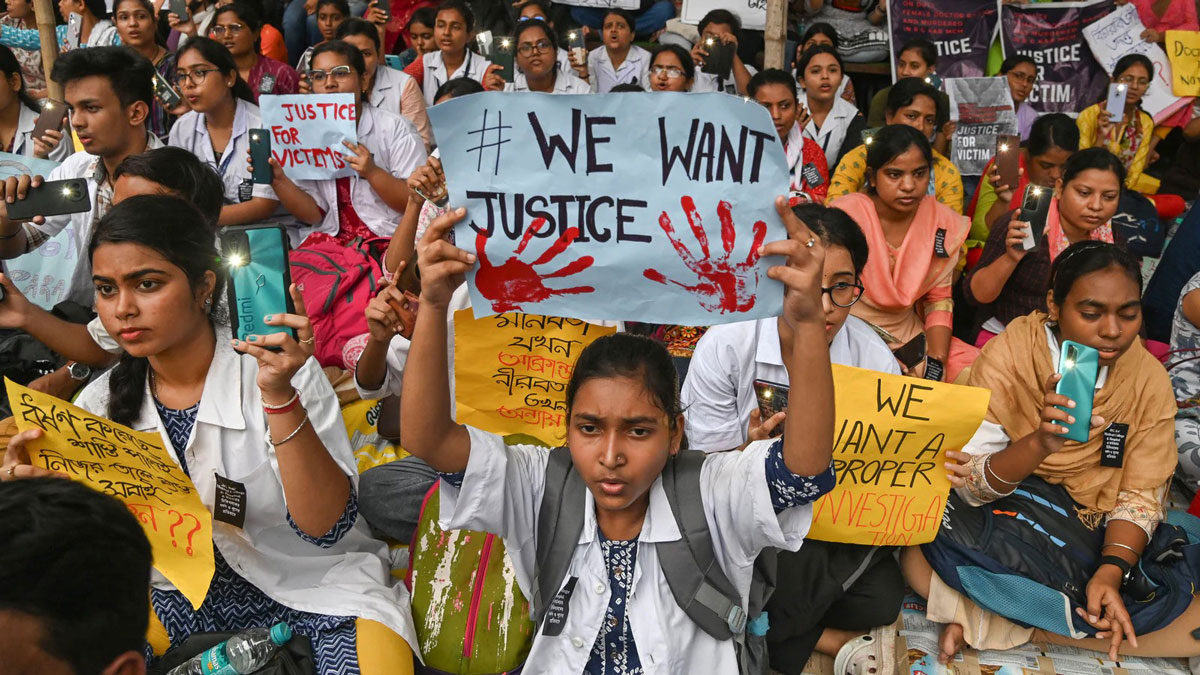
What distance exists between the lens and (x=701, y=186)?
166cm

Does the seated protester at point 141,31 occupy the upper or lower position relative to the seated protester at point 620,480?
upper

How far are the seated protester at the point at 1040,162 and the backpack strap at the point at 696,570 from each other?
10.4 feet

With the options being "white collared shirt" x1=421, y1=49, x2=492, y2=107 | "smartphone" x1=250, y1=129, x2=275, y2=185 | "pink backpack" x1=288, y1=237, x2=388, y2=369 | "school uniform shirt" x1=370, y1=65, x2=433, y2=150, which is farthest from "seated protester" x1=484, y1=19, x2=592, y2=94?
"pink backpack" x1=288, y1=237, x2=388, y2=369

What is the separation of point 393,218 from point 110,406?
2.37 metres

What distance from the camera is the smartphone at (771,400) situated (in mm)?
2348

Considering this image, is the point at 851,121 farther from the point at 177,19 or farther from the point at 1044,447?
the point at 177,19

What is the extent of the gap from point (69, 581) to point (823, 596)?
Result: 6.35ft

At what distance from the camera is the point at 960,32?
23.6ft

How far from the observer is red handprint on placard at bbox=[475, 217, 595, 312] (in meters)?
1.72

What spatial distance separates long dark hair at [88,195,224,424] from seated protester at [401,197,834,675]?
730mm

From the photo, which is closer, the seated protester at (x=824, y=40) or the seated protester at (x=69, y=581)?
the seated protester at (x=69, y=581)

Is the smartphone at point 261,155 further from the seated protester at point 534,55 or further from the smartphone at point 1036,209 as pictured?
the smartphone at point 1036,209

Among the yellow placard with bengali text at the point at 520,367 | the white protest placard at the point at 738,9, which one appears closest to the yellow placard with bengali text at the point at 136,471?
the yellow placard with bengali text at the point at 520,367

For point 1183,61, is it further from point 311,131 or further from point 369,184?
point 311,131
